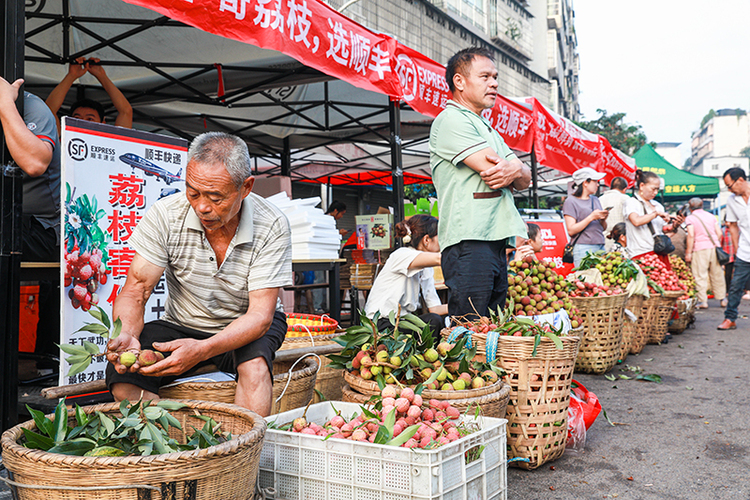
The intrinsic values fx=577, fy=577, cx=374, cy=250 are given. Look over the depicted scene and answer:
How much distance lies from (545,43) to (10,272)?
3268cm

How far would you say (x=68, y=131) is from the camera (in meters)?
2.75

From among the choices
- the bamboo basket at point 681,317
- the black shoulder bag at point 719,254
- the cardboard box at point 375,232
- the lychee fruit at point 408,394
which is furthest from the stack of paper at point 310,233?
the black shoulder bag at point 719,254

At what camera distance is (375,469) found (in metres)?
1.88

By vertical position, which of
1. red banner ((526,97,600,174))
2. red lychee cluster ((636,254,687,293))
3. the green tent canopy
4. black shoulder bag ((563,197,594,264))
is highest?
the green tent canopy

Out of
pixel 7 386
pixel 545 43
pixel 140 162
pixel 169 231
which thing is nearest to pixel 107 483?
pixel 169 231

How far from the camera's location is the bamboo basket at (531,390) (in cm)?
291

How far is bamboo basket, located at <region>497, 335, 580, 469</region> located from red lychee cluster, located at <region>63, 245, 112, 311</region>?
205 cm

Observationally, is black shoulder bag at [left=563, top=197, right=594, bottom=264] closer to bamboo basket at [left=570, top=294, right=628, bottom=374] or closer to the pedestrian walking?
bamboo basket at [left=570, top=294, right=628, bottom=374]

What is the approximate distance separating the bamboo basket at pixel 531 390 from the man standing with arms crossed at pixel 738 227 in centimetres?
607

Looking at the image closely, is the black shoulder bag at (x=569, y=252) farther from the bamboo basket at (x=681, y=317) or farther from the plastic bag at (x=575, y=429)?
the plastic bag at (x=575, y=429)

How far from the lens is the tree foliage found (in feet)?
95.8

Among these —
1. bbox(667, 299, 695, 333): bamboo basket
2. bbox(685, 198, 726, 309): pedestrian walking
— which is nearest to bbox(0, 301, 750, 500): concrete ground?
bbox(667, 299, 695, 333): bamboo basket

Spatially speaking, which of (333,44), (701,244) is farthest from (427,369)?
(701,244)

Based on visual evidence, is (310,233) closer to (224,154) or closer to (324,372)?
(324,372)
